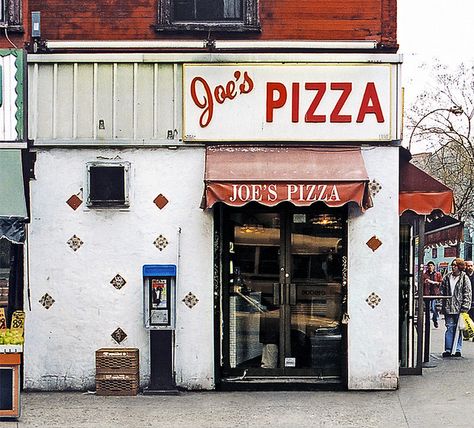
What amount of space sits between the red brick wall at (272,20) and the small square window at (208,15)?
92mm

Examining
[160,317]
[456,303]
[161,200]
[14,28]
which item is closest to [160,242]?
[161,200]

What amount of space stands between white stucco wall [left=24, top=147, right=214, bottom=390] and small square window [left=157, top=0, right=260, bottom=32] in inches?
60.3

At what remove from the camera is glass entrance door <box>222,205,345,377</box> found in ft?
39.7

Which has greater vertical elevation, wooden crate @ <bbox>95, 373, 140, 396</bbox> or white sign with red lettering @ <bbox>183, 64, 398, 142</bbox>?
white sign with red lettering @ <bbox>183, 64, 398, 142</bbox>

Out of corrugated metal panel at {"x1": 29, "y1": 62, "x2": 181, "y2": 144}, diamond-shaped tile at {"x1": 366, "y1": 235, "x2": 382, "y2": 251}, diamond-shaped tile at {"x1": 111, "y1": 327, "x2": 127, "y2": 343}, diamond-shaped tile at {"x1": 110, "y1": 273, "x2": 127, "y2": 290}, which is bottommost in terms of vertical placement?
diamond-shaped tile at {"x1": 111, "y1": 327, "x2": 127, "y2": 343}

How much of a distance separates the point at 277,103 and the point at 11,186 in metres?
3.34

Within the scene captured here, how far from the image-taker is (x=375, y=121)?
465 inches

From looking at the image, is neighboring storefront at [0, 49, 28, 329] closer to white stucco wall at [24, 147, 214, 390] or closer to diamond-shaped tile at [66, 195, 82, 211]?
white stucco wall at [24, 147, 214, 390]

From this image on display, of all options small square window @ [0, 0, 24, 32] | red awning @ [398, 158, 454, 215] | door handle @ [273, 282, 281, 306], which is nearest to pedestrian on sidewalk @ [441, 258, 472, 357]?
red awning @ [398, 158, 454, 215]

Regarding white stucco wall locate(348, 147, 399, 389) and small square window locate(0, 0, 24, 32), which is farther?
small square window locate(0, 0, 24, 32)

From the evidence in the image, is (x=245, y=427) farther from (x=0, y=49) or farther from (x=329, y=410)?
(x=0, y=49)

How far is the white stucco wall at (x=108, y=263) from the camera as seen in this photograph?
1186 cm

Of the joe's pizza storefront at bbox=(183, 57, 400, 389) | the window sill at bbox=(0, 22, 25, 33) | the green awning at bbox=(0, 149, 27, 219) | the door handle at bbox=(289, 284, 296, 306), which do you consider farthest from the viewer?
the door handle at bbox=(289, 284, 296, 306)

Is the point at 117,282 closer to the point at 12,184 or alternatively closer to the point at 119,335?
the point at 119,335
